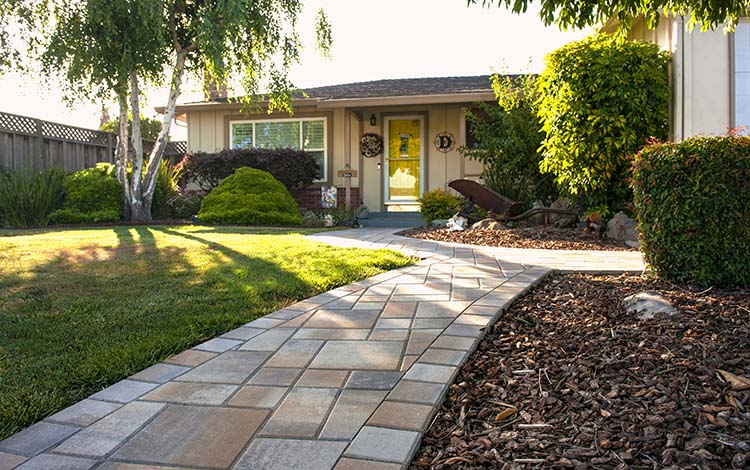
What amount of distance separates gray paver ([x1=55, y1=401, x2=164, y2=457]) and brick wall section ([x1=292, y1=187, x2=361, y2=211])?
1043 centimetres

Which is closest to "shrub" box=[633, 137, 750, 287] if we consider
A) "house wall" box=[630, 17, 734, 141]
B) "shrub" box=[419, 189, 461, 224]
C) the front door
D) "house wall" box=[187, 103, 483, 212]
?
"house wall" box=[630, 17, 734, 141]

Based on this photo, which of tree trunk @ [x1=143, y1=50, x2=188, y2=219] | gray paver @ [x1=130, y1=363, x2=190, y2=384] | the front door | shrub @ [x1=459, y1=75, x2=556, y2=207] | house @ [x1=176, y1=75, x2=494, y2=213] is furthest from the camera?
the front door

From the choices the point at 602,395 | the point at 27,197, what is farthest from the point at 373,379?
the point at 27,197

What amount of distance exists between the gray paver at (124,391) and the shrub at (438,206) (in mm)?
7543

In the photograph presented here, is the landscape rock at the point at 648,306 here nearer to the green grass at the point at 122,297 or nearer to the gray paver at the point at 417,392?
the gray paver at the point at 417,392

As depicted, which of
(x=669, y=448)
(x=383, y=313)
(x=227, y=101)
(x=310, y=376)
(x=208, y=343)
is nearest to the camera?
(x=669, y=448)

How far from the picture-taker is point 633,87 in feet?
22.7

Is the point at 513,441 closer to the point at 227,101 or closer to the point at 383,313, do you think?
the point at 383,313

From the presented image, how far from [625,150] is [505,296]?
4467 millimetres

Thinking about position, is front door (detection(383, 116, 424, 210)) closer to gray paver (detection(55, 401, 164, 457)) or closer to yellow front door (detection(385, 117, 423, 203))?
yellow front door (detection(385, 117, 423, 203))

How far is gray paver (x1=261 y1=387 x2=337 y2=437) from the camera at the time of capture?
70.0 inches

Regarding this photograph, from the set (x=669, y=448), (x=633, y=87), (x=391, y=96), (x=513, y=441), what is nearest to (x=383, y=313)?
(x=513, y=441)

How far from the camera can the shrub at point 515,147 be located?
883cm

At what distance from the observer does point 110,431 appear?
178 cm
